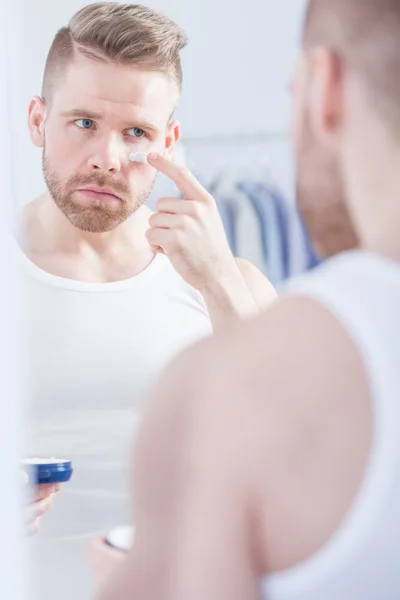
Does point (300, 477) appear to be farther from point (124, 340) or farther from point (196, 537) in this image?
point (124, 340)

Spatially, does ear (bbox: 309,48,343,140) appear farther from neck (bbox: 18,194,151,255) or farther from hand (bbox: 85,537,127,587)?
neck (bbox: 18,194,151,255)

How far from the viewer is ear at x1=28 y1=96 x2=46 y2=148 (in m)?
1.14

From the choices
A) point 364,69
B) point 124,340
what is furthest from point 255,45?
point 364,69

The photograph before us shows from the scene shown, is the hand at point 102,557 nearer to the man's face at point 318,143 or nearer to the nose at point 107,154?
the man's face at point 318,143

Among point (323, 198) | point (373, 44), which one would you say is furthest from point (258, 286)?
point (373, 44)

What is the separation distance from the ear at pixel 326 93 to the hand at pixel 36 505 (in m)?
0.52

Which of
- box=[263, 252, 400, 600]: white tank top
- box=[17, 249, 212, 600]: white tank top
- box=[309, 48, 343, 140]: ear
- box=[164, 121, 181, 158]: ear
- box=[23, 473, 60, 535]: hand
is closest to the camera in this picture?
box=[263, 252, 400, 600]: white tank top

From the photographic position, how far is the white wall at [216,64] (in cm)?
116

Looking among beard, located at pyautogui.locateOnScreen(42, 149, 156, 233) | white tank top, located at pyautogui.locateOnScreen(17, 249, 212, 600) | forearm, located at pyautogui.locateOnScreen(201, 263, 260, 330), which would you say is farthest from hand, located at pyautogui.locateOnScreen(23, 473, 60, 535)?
beard, located at pyautogui.locateOnScreen(42, 149, 156, 233)

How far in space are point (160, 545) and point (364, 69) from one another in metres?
0.30

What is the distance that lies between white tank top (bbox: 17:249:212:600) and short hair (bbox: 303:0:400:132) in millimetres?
596

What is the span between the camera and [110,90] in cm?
107

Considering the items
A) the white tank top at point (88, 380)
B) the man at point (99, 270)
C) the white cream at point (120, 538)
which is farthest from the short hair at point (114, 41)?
the white cream at point (120, 538)

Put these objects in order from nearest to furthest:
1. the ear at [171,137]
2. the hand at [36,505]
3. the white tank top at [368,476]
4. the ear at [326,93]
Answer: the white tank top at [368,476] < the ear at [326,93] < the hand at [36,505] < the ear at [171,137]
